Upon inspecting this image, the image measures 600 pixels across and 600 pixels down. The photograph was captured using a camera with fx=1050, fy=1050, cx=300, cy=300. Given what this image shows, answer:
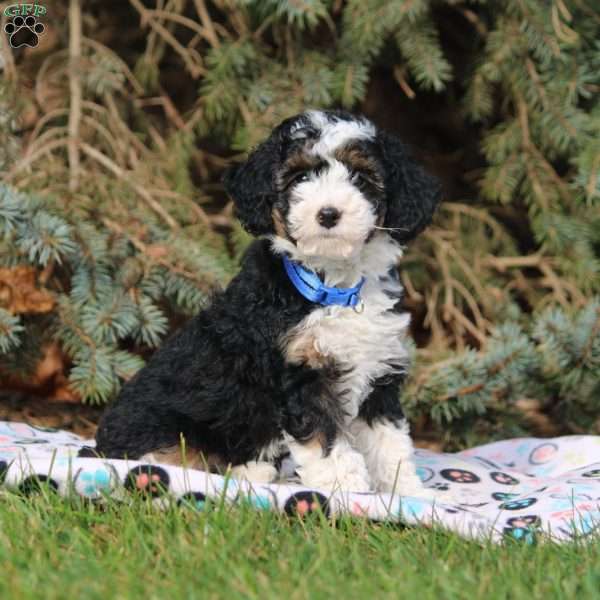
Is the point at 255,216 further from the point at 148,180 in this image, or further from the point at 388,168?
the point at 148,180

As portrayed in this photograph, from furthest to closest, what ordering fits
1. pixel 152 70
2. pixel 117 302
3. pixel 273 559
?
pixel 152 70 → pixel 117 302 → pixel 273 559

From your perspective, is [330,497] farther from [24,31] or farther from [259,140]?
[24,31]

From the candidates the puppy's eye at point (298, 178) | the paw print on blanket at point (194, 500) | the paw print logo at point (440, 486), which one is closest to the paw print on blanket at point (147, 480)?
the paw print on blanket at point (194, 500)

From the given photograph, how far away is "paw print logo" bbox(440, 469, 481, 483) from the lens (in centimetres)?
522

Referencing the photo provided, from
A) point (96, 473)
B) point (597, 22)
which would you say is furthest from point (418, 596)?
point (597, 22)

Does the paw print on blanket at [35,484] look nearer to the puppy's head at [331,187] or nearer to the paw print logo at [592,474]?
the puppy's head at [331,187]

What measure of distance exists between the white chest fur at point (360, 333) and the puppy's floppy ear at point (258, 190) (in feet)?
1.21

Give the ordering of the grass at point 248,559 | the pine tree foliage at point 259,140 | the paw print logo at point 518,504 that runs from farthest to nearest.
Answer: the pine tree foliage at point 259,140 → the paw print logo at point 518,504 → the grass at point 248,559

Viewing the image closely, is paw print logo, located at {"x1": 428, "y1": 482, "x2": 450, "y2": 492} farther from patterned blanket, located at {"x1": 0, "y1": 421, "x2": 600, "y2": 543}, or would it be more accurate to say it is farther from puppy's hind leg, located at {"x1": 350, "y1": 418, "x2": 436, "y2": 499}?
puppy's hind leg, located at {"x1": 350, "y1": 418, "x2": 436, "y2": 499}

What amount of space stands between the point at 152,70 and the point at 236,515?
14.3 ft

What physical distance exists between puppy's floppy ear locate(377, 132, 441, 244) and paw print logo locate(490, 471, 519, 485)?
4.89 ft

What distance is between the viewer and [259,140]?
6496 millimetres

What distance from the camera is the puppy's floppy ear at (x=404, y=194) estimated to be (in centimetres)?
440

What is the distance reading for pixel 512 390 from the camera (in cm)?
611
